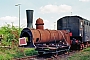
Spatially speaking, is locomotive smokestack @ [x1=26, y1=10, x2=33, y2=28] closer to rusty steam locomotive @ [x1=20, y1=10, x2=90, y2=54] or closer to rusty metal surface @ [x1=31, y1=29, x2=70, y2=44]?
rusty steam locomotive @ [x1=20, y1=10, x2=90, y2=54]

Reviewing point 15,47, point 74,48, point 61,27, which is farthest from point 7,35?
point 74,48

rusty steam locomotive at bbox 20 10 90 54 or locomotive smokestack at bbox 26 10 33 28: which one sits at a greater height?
locomotive smokestack at bbox 26 10 33 28

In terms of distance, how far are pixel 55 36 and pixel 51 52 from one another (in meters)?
2.34

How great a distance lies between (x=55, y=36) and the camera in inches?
659

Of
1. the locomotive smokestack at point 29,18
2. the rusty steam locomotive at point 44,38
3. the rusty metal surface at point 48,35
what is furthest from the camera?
the locomotive smokestack at point 29,18

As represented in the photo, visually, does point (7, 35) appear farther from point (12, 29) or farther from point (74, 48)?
point (74, 48)

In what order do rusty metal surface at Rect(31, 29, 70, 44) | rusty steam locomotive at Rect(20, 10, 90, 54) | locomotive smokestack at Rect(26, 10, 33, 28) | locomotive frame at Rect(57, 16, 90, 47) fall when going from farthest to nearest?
locomotive frame at Rect(57, 16, 90, 47) → locomotive smokestack at Rect(26, 10, 33, 28) → rusty metal surface at Rect(31, 29, 70, 44) → rusty steam locomotive at Rect(20, 10, 90, 54)

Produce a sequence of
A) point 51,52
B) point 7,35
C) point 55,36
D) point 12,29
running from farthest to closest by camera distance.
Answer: point 12,29
point 7,35
point 55,36
point 51,52

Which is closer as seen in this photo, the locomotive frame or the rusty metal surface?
the rusty metal surface

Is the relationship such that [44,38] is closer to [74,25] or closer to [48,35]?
[48,35]

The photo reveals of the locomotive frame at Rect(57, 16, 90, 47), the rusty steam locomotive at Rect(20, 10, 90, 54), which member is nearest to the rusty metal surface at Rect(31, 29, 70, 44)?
the rusty steam locomotive at Rect(20, 10, 90, 54)

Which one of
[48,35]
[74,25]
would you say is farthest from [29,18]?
[74,25]

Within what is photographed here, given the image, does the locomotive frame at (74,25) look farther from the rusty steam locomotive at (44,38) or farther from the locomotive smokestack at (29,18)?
the locomotive smokestack at (29,18)

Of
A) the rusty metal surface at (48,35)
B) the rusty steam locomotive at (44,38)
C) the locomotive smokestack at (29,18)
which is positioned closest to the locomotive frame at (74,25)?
the rusty steam locomotive at (44,38)
